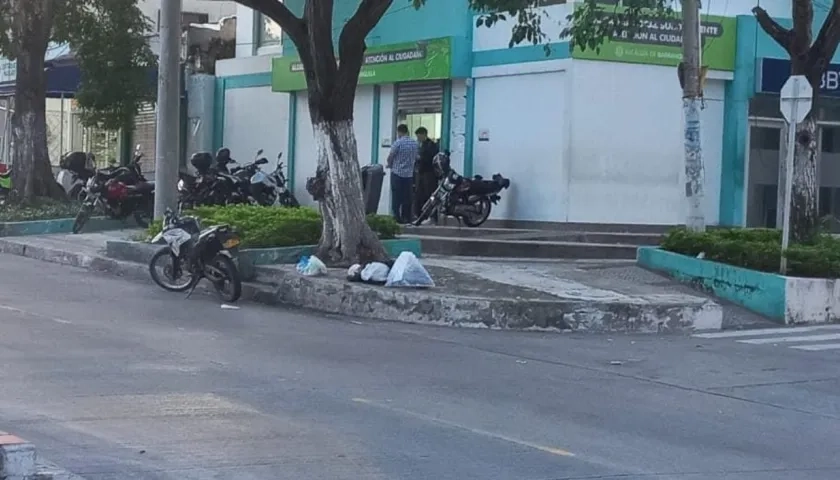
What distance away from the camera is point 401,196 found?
23672 mm

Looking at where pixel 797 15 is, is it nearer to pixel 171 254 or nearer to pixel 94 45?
pixel 171 254

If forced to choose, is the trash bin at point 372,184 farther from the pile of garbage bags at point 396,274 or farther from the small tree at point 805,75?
the small tree at point 805,75

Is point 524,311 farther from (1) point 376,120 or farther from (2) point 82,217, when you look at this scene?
(1) point 376,120

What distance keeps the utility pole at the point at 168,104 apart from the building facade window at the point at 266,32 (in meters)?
10.6

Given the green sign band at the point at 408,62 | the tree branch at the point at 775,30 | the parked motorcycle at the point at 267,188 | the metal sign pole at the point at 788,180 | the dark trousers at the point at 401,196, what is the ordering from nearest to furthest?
the metal sign pole at the point at 788,180 < the tree branch at the point at 775,30 < the dark trousers at the point at 401,196 < the green sign band at the point at 408,62 < the parked motorcycle at the point at 267,188

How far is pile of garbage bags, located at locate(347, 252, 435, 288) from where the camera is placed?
15812 mm

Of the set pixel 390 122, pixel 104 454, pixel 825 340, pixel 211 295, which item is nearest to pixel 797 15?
pixel 825 340

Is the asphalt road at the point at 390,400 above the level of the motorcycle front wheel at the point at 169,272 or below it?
below

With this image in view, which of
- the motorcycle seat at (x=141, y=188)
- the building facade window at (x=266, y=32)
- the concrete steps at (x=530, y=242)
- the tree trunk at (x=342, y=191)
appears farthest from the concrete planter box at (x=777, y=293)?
the building facade window at (x=266, y=32)

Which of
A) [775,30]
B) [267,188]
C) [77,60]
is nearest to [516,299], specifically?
[775,30]

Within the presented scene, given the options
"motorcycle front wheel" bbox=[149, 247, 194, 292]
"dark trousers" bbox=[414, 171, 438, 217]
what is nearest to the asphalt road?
"motorcycle front wheel" bbox=[149, 247, 194, 292]

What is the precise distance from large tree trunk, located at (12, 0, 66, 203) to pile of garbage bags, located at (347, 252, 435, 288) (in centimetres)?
1220

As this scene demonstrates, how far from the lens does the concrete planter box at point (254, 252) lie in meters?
17.6

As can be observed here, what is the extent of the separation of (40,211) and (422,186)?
740 centimetres
